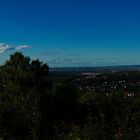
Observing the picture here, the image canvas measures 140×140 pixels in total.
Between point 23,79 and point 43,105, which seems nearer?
point 43,105

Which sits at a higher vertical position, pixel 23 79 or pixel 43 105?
pixel 23 79

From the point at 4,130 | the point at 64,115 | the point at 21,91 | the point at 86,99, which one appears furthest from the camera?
the point at 86,99

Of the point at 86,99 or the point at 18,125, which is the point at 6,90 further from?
the point at 18,125

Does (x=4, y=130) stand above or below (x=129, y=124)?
below

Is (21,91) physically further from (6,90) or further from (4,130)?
(4,130)

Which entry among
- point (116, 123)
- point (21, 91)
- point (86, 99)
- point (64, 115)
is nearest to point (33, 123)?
point (116, 123)

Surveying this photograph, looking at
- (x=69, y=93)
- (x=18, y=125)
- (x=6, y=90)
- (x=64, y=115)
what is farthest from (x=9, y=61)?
(x=18, y=125)

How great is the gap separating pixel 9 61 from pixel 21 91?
20.9ft

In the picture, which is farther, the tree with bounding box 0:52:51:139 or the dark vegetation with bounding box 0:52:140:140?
the tree with bounding box 0:52:51:139

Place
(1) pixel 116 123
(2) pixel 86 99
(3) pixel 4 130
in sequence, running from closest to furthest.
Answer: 1. (1) pixel 116 123
2. (3) pixel 4 130
3. (2) pixel 86 99

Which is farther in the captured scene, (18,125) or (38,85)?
(38,85)

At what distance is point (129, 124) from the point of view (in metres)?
9.08

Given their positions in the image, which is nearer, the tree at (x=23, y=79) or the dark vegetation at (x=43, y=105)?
the dark vegetation at (x=43, y=105)

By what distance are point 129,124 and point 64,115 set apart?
85.2 ft
